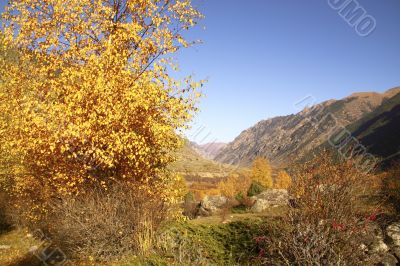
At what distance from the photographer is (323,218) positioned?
10.1 meters

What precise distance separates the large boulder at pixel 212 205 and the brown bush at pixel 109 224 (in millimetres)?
27696

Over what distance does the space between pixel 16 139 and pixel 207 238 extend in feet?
26.3

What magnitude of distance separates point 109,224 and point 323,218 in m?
6.56

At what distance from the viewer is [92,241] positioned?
10.8 meters

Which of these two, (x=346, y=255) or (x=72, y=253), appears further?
(x=72, y=253)

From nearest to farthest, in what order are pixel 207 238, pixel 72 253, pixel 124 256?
1. pixel 124 256
2. pixel 72 253
3. pixel 207 238

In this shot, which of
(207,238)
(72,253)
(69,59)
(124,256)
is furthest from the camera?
(207,238)

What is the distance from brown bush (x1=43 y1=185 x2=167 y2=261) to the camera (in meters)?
10.4

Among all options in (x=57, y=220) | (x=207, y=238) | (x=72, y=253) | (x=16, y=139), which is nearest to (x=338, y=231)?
(x=207, y=238)

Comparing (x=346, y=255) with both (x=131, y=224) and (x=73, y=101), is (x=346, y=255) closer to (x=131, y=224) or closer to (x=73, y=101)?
(x=131, y=224)

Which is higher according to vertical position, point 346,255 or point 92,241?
point 92,241

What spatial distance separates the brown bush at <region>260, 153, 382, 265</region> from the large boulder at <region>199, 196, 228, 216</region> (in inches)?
1093

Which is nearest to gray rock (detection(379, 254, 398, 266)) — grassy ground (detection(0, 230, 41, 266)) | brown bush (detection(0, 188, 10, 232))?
grassy ground (detection(0, 230, 41, 266))

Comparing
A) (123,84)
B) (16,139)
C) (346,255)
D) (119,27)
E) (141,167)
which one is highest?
(119,27)
